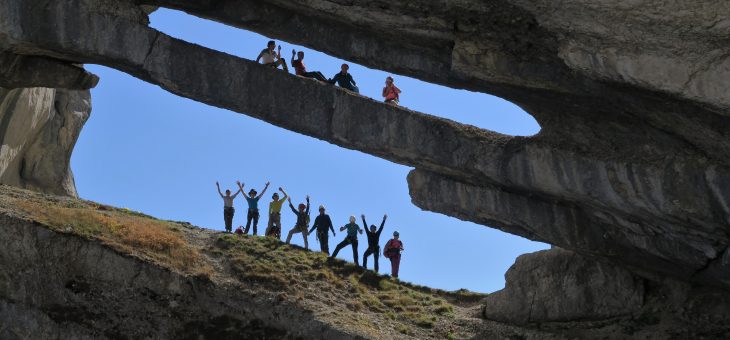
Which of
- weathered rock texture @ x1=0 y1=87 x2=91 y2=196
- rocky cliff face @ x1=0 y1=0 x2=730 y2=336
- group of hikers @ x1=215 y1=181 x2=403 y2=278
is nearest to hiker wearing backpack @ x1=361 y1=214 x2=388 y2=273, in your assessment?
group of hikers @ x1=215 y1=181 x2=403 y2=278

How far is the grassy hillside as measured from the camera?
3203 centimetres

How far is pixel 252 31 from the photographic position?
3012cm

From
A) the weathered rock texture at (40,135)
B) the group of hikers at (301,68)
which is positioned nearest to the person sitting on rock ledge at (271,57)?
the group of hikers at (301,68)

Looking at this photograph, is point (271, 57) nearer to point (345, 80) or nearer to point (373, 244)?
point (345, 80)

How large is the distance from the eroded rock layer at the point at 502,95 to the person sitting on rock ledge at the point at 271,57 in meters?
0.95

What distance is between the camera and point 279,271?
111ft

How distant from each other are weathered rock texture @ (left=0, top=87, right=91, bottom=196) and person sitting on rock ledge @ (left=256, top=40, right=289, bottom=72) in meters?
14.3

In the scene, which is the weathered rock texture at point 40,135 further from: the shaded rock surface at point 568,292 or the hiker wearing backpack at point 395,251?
the shaded rock surface at point 568,292

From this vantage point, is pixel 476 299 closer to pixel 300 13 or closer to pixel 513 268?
pixel 513 268

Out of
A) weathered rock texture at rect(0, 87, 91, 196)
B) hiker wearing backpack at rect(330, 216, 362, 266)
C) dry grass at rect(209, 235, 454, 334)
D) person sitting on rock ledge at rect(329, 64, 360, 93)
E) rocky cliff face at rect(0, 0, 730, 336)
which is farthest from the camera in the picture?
weathered rock texture at rect(0, 87, 91, 196)

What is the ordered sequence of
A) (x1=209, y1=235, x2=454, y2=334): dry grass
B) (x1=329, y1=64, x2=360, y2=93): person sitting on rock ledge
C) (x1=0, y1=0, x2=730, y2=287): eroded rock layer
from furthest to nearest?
1. (x1=209, y1=235, x2=454, y2=334): dry grass
2. (x1=329, y1=64, x2=360, y2=93): person sitting on rock ledge
3. (x1=0, y1=0, x2=730, y2=287): eroded rock layer

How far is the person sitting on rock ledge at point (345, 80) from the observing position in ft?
101

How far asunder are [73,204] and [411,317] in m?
13.0

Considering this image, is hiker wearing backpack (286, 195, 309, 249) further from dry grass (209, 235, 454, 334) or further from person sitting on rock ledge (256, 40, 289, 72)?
person sitting on rock ledge (256, 40, 289, 72)
